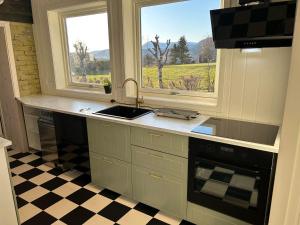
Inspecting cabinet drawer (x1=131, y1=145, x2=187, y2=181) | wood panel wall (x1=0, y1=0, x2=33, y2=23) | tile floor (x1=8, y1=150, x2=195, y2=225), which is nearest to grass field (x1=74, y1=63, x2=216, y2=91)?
cabinet drawer (x1=131, y1=145, x2=187, y2=181)

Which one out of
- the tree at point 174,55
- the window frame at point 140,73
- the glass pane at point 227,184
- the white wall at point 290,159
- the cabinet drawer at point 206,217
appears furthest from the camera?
the tree at point 174,55

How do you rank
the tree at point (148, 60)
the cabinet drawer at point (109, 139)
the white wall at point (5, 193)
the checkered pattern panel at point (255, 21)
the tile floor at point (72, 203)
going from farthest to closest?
1. the tree at point (148, 60)
2. the cabinet drawer at point (109, 139)
3. the tile floor at point (72, 203)
4. the white wall at point (5, 193)
5. the checkered pattern panel at point (255, 21)

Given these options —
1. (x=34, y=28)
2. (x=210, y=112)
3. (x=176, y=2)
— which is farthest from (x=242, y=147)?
(x=34, y=28)

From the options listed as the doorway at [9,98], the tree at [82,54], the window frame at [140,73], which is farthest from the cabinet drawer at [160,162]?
the doorway at [9,98]

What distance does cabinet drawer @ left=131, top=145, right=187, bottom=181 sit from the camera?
1.84 metres

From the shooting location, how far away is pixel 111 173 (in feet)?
7.60

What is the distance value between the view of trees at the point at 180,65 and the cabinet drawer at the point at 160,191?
1.02m

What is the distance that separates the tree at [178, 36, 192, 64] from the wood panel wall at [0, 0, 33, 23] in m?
2.31

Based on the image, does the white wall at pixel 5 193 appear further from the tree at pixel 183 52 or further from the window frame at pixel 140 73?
the tree at pixel 183 52

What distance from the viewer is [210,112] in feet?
7.07

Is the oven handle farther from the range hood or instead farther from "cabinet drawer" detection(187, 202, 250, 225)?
the range hood

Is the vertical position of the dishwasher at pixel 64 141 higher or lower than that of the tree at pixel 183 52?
lower

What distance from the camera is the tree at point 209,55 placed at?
2.25 m

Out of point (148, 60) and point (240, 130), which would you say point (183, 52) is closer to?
point (148, 60)
